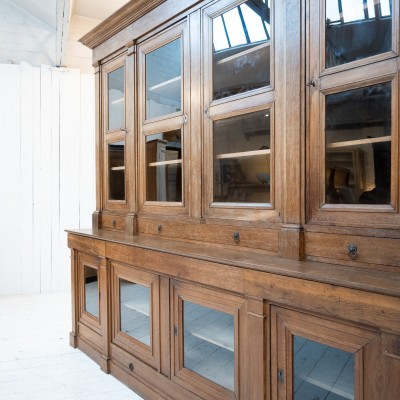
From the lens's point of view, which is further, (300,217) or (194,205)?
(194,205)

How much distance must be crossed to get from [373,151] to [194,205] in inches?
40.6

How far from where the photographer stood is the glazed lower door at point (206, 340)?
5.55ft

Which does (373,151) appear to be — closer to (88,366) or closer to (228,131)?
(228,131)

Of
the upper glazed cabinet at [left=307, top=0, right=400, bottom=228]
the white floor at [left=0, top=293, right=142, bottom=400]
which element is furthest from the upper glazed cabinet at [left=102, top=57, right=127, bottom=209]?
the upper glazed cabinet at [left=307, top=0, right=400, bottom=228]

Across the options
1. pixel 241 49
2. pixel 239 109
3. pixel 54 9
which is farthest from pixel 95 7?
pixel 239 109

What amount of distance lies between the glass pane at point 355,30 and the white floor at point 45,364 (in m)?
2.15

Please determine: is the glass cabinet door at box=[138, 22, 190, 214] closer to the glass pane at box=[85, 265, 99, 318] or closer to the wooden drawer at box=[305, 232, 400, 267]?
the glass pane at box=[85, 265, 99, 318]

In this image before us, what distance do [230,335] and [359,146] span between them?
100 cm

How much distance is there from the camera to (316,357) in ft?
4.61

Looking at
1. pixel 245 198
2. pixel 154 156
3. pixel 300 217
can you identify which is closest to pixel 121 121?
pixel 154 156

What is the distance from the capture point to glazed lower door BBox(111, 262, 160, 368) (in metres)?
2.14

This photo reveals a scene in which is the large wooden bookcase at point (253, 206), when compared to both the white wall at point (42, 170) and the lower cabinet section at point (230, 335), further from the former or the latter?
the white wall at point (42, 170)

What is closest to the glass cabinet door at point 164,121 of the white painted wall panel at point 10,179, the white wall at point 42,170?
the white wall at point 42,170

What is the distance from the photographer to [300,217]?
163cm
